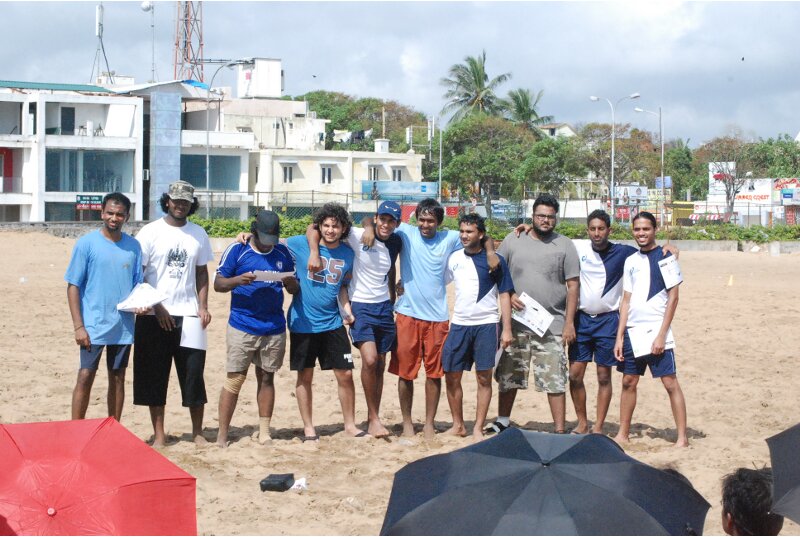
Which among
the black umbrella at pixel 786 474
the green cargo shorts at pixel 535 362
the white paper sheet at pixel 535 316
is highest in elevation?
the white paper sheet at pixel 535 316

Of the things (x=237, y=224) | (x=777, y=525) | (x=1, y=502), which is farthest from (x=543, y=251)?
(x=237, y=224)

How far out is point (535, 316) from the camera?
302 inches

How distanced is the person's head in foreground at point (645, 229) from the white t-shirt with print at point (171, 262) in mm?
3345

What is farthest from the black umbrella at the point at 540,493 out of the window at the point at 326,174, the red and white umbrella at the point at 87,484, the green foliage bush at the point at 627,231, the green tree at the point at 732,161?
the green tree at the point at 732,161

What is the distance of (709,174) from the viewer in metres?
68.2

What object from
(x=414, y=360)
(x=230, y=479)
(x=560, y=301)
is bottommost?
(x=230, y=479)

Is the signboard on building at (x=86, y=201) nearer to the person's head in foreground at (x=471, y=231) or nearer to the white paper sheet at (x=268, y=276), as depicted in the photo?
the white paper sheet at (x=268, y=276)

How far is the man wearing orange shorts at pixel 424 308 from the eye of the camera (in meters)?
7.82

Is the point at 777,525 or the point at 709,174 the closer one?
the point at 777,525

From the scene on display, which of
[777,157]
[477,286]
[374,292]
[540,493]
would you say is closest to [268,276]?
[374,292]

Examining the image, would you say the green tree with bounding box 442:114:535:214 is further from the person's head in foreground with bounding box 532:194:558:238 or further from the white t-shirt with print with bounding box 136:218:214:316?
the white t-shirt with print with bounding box 136:218:214:316

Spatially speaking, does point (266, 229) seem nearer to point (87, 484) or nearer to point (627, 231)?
point (87, 484)

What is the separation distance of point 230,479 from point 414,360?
188cm

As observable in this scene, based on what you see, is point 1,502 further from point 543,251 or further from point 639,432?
point 639,432
